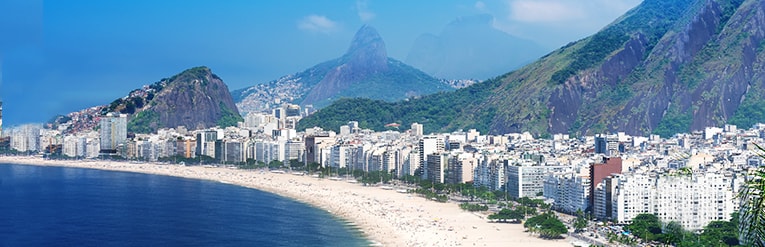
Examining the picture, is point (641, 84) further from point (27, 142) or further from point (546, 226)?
point (546, 226)

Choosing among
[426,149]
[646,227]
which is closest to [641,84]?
[426,149]

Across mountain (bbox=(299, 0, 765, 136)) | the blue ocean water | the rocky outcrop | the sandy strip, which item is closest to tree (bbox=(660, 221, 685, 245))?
the sandy strip

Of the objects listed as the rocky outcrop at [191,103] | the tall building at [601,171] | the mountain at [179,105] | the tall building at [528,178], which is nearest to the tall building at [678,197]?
the tall building at [601,171]

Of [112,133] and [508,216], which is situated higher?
[112,133]

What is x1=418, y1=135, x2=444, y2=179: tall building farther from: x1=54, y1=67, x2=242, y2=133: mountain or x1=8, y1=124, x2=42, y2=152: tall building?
x1=54, y1=67, x2=242, y2=133: mountain

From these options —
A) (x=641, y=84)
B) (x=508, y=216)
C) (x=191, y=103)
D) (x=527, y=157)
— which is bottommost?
(x=508, y=216)

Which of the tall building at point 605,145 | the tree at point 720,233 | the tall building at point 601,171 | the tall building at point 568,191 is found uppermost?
the tall building at point 605,145

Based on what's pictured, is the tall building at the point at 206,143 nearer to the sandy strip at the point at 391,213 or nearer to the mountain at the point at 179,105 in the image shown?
the sandy strip at the point at 391,213
